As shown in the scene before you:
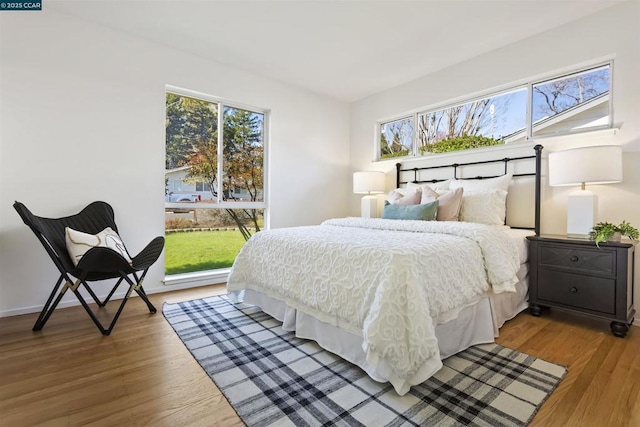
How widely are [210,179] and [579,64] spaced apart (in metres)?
3.79

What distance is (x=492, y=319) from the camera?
2041 millimetres

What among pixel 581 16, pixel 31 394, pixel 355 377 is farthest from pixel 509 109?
pixel 31 394

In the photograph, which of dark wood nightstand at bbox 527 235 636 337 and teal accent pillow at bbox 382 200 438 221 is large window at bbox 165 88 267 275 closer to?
teal accent pillow at bbox 382 200 438 221

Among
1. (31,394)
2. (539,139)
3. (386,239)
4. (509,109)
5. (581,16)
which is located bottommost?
(31,394)

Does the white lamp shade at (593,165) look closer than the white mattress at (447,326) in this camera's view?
No

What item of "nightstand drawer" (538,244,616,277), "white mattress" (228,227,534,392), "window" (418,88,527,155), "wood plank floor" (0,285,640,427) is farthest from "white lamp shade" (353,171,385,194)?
"wood plank floor" (0,285,640,427)

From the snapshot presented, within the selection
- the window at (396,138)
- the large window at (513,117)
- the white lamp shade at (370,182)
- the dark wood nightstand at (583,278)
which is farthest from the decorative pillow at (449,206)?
the window at (396,138)

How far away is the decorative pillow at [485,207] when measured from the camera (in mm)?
2741

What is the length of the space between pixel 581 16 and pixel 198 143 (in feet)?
12.7

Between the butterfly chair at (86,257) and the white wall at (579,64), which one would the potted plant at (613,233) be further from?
the butterfly chair at (86,257)

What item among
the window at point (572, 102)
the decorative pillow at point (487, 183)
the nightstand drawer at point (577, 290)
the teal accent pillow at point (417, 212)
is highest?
the window at point (572, 102)

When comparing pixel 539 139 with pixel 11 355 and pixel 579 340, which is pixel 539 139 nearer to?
pixel 579 340

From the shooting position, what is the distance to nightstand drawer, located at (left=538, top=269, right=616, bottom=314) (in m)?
2.11

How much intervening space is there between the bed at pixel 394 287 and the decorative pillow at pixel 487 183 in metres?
0.20
